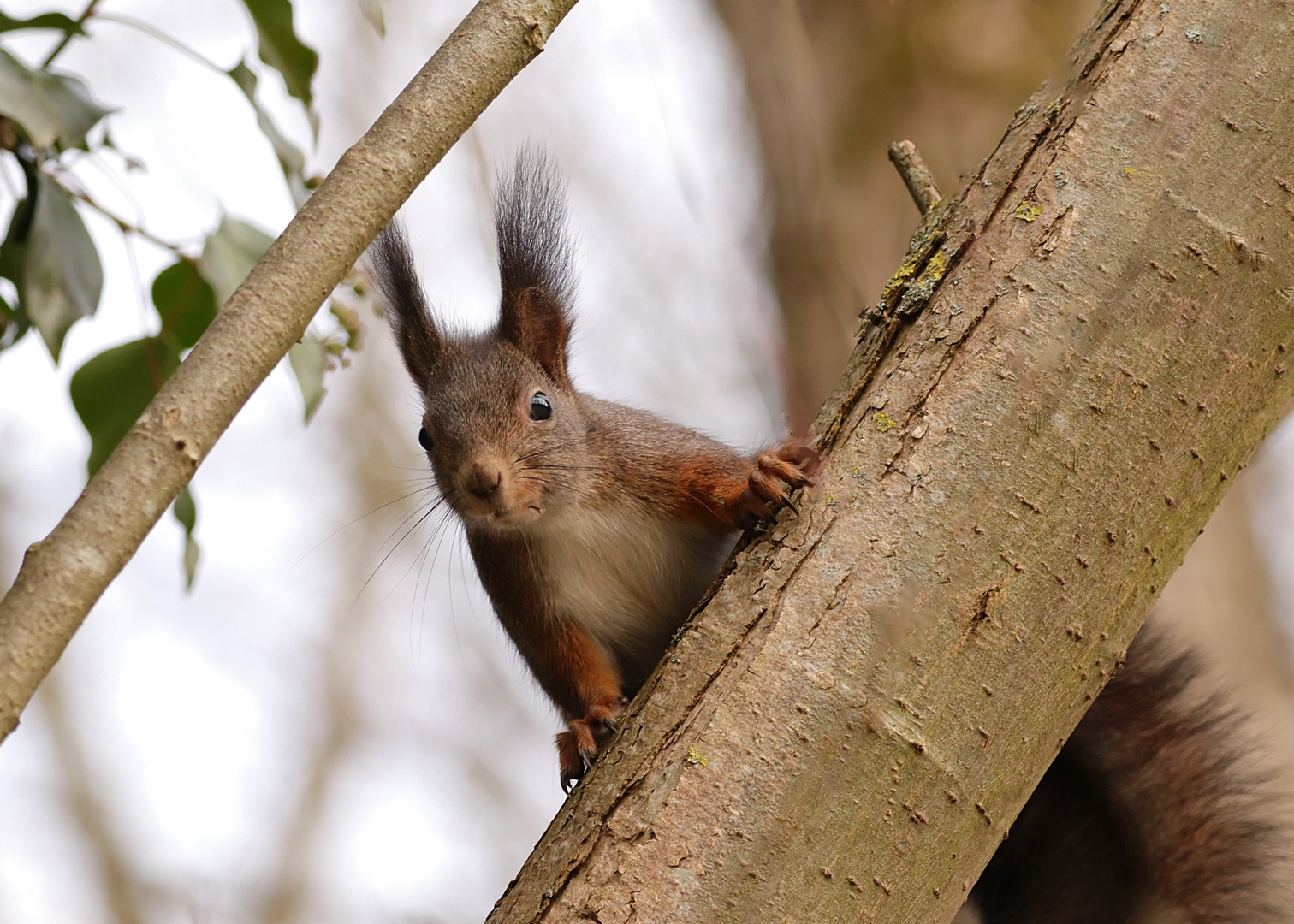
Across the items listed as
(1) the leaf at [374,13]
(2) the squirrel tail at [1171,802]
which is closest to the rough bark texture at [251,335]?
(1) the leaf at [374,13]

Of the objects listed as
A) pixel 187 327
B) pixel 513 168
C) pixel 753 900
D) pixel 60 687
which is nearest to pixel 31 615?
pixel 753 900

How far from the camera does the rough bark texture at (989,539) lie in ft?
4.34

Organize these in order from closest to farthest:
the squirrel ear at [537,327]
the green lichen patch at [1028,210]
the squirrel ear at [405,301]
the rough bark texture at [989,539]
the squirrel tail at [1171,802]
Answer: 1. the rough bark texture at [989,539]
2. the green lichen patch at [1028,210]
3. the squirrel tail at [1171,802]
4. the squirrel ear at [405,301]
5. the squirrel ear at [537,327]

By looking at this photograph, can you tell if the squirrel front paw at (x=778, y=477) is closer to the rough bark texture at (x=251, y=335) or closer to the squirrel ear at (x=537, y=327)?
the rough bark texture at (x=251, y=335)

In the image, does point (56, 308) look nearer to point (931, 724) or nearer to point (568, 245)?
point (568, 245)

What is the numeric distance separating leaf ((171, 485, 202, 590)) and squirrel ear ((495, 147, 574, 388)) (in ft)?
2.63

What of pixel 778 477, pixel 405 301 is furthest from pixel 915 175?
pixel 405 301

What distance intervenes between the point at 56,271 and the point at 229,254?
25 centimetres

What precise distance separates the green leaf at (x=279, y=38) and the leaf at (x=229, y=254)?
0.78 ft

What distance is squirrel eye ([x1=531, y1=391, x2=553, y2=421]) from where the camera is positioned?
2.41 metres

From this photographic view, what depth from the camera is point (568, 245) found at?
253 cm

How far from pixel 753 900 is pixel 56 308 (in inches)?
50.0

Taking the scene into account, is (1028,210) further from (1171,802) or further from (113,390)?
(113,390)

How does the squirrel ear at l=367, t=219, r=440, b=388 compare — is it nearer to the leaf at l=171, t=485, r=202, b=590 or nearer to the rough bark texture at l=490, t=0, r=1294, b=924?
the leaf at l=171, t=485, r=202, b=590
